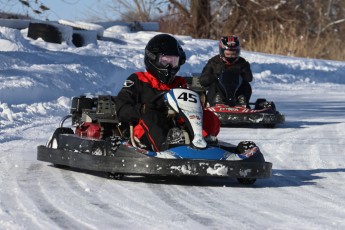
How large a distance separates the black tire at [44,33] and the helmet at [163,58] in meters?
14.5

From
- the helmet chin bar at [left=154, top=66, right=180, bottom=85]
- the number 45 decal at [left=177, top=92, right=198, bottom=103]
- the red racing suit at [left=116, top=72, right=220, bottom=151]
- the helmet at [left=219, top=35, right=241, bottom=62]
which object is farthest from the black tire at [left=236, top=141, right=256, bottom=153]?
the helmet at [left=219, top=35, right=241, bottom=62]

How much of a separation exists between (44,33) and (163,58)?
1474 centimetres

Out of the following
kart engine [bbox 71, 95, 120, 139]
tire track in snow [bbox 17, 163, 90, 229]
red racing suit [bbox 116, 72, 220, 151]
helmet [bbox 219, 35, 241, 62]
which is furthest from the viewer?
helmet [bbox 219, 35, 241, 62]

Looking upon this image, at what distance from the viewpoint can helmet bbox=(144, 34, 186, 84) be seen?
837 centimetres

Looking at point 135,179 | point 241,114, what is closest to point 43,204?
point 135,179

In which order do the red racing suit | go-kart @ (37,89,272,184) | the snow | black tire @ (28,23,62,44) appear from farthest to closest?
1. black tire @ (28,23,62,44)
2. the red racing suit
3. go-kart @ (37,89,272,184)
4. the snow

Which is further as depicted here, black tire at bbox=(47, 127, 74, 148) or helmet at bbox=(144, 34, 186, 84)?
black tire at bbox=(47, 127, 74, 148)

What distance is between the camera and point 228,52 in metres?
14.0

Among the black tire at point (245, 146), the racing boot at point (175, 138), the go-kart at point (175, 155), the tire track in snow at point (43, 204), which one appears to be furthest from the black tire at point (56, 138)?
the black tire at point (245, 146)

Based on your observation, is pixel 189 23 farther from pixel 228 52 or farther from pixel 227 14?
pixel 228 52

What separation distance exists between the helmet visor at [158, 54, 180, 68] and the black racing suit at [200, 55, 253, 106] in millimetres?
5194

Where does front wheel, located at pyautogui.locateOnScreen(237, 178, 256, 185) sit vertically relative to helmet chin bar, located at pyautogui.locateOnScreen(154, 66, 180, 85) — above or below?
below

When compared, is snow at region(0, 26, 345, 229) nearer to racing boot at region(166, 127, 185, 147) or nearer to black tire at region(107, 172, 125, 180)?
black tire at region(107, 172, 125, 180)

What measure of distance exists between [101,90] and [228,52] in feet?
12.8
